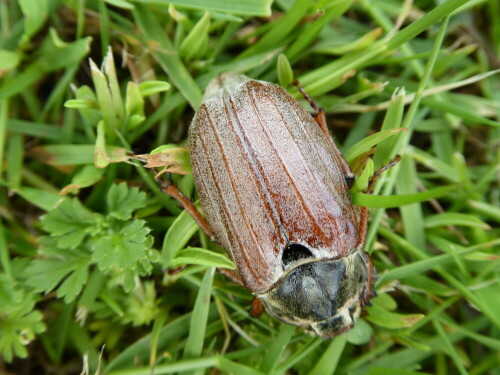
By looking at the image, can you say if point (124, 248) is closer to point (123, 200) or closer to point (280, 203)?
point (123, 200)

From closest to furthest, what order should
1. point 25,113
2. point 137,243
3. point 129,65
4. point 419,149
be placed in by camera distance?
point 137,243 < point 129,65 < point 25,113 < point 419,149

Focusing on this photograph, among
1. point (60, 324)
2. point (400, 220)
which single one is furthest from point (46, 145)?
point (400, 220)

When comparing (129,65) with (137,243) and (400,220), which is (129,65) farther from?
(400,220)

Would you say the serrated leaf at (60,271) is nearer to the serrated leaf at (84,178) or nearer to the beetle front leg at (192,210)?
the serrated leaf at (84,178)

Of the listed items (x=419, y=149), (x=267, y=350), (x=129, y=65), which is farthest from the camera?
(x=419, y=149)

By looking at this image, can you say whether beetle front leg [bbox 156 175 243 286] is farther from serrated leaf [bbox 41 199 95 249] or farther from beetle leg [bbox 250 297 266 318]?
serrated leaf [bbox 41 199 95 249]

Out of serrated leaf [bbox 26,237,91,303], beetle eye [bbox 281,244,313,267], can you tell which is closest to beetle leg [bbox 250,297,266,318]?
beetle eye [bbox 281,244,313,267]

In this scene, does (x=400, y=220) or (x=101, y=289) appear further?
(x=400, y=220)

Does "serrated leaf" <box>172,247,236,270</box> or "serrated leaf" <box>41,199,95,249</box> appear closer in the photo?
"serrated leaf" <box>172,247,236,270</box>
